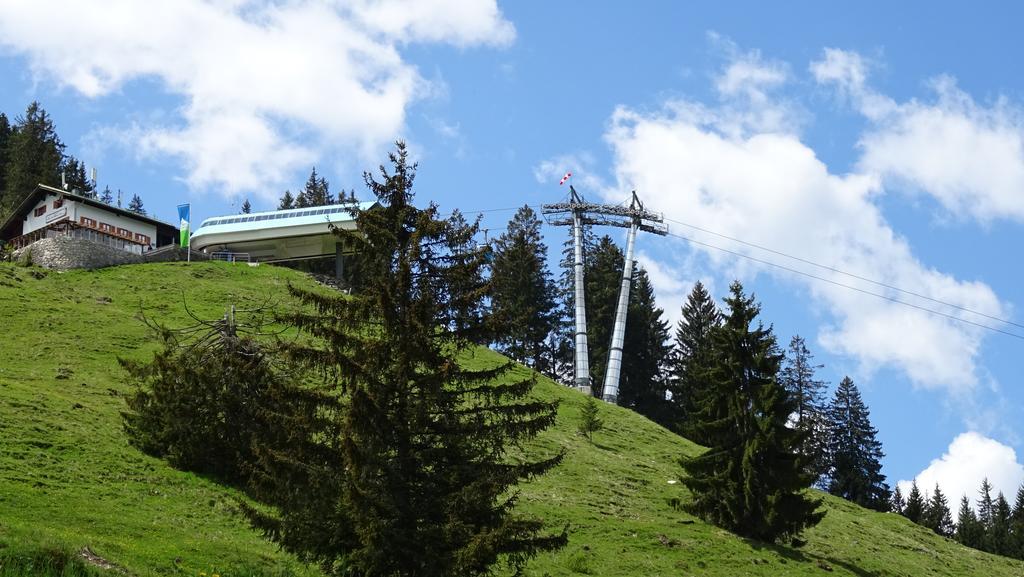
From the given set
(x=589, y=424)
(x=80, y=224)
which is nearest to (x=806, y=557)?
(x=589, y=424)

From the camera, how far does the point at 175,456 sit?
108 ft

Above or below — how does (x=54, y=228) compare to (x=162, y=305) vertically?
above

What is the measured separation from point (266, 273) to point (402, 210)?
58.5 meters

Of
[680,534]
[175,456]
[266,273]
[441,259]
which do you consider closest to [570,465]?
[680,534]

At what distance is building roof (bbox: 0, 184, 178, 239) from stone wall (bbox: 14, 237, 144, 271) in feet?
24.9

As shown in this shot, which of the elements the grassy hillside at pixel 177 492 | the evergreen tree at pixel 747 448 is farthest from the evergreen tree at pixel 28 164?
the evergreen tree at pixel 747 448

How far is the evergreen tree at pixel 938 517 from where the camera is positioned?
7319cm

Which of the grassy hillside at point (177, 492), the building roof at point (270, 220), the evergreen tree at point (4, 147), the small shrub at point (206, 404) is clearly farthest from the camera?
the evergreen tree at point (4, 147)

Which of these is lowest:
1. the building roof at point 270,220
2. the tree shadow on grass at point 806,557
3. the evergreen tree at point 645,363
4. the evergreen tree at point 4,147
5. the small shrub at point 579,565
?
the small shrub at point 579,565

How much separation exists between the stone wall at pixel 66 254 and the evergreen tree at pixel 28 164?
31969 millimetres

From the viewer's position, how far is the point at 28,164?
107 metres

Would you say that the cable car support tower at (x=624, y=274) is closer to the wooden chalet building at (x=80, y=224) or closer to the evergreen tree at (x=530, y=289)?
the evergreen tree at (x=530, y=289)

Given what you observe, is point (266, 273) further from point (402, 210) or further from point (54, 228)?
point (402, 210)

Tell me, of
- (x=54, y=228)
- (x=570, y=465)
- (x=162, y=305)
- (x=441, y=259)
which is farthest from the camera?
(x=54, y=228)
